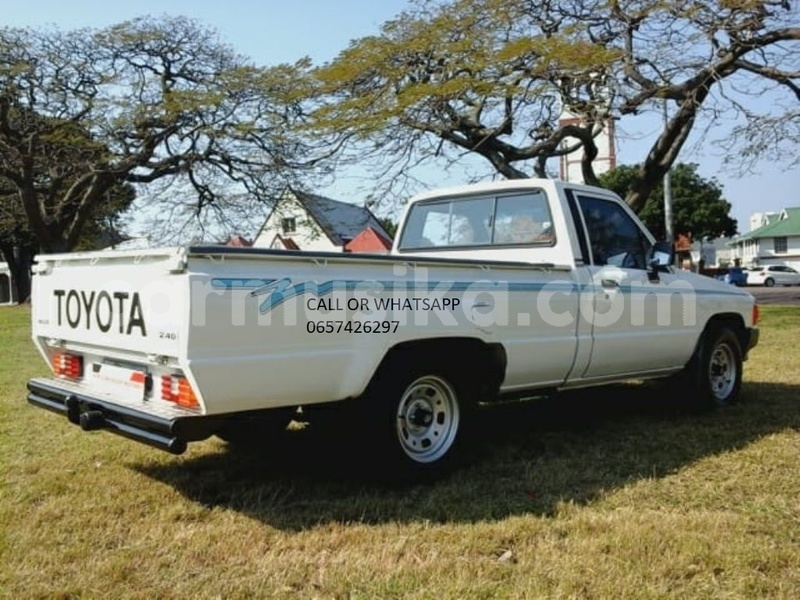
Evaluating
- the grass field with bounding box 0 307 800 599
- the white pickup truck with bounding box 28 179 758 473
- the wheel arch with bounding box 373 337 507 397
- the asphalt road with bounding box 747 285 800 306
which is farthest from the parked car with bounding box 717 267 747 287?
the wheel arch with bounding box 373 337 507 397

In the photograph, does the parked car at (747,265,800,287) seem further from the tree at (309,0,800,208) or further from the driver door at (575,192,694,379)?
the driver door at (575,192,694,379)

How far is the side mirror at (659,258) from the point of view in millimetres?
6285

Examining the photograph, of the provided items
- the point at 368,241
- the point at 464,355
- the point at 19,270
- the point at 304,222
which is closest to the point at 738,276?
the point at 368,241

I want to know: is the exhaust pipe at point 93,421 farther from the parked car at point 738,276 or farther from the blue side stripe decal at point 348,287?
the parked car at point 738,276

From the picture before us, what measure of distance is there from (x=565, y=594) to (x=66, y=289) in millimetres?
3507

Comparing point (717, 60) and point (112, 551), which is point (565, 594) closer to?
point (112, 551)

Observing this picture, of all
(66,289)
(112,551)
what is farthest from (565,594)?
(66,289)

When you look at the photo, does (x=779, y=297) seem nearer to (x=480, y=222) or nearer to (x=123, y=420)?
(x=480, y=222)

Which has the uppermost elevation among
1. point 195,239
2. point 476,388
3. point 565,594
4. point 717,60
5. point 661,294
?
point 717,60

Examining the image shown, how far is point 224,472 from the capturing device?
510 cm

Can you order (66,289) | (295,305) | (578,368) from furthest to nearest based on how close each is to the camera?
1. (578,368)
2. (66,289)
3. (295,305)

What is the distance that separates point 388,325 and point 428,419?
2.84 feet

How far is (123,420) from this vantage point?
4.08 metres

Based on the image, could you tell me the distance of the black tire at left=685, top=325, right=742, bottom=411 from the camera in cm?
690
